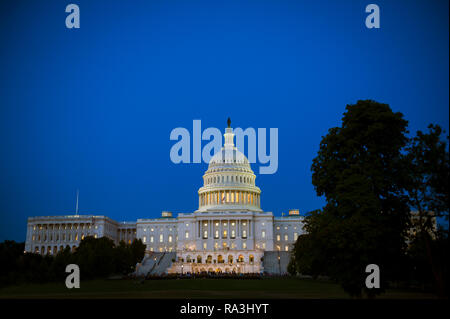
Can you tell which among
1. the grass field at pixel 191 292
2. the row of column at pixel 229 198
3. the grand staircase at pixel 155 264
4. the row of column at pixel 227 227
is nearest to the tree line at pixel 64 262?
the grass field at pixel 191 292

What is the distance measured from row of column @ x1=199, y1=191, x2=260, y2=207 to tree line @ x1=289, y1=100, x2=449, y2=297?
109 m

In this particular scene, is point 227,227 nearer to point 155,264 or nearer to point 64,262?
point 155,264

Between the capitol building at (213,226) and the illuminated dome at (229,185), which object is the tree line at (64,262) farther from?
the illuminated dome at (229,185)

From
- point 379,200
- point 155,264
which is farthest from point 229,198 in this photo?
point 379,200

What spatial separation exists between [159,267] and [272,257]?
29.2 meters

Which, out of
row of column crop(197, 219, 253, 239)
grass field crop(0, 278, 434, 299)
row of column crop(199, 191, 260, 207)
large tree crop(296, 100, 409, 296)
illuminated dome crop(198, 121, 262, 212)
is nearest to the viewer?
large tree crop(296, 100, 409, 296)

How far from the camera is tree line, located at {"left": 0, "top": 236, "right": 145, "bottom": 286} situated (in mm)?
58250

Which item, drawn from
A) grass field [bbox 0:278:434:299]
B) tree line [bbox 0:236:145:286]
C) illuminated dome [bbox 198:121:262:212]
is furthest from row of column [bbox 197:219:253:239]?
grass field [bbox 0:278:434:299]

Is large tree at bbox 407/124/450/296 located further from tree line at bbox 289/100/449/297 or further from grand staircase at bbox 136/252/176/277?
grand staircase at bbox 136/252/176/277

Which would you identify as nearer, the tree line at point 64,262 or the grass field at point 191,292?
the grass field at point 191,292

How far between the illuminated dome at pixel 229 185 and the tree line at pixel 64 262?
5011cm

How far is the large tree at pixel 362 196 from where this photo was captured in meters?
38.4
